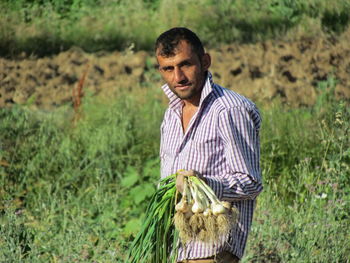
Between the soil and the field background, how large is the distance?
0.07 ft

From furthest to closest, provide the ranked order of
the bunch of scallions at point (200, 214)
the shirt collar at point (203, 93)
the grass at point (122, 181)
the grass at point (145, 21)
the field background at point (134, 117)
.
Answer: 1. the grass at point (145, 21)
2. the field background at point (134, 117)
3. the grass at point (122, 181)
4. the shirt collar at point (203, 93)
5. the bunch of scallions at point (200, 214)

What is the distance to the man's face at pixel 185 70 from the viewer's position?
9.78 feet

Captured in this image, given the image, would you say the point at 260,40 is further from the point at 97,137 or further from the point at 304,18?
the point at 97,137

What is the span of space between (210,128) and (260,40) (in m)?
6.90

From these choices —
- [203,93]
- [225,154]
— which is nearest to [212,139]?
[225,154]

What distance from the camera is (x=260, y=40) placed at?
9.66 metres

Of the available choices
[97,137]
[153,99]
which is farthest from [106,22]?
[97,137]

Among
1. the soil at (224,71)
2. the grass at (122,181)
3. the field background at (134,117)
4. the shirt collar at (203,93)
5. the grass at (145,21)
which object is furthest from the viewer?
the grass at (145,21)

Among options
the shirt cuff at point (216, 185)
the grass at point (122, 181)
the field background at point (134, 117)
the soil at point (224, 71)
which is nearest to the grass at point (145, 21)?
the field background at point (134, 117)

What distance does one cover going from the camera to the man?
2.86 m

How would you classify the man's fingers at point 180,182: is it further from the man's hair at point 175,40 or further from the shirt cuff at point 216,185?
the man's hair at point 175,40

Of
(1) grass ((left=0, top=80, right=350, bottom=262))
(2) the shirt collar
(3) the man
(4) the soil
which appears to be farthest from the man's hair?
(4) the soil

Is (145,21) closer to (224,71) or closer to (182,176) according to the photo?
(224,71)

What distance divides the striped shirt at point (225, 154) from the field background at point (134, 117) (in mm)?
1355
